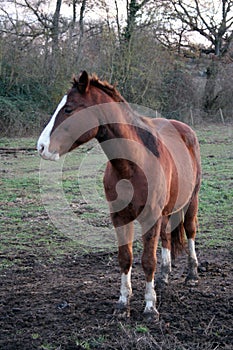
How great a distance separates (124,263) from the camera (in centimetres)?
423

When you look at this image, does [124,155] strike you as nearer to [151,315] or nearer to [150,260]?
[150,260]

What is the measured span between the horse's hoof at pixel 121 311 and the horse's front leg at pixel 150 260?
16 cm

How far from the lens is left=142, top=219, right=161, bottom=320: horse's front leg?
398 centimetres

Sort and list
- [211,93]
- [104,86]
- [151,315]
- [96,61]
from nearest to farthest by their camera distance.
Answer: [104,86]
[151,315]
[96,61]
[211,93]

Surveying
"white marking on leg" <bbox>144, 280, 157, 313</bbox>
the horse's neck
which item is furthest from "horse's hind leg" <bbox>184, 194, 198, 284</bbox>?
the horse's neck

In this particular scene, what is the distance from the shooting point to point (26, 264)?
546cm

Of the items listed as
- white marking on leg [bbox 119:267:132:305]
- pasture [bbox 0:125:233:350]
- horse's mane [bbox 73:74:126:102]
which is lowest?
pasture [bbox 0:125:233:350]

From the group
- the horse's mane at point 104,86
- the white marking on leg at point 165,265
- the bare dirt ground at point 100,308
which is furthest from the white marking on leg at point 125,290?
the horse's mane at point 104,86

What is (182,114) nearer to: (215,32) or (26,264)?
(215,32)

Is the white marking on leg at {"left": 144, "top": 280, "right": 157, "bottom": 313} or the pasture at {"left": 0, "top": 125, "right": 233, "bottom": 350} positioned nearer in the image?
the pasture at {"left": 0, "top": 125, "right": 233, "bottom": 350}

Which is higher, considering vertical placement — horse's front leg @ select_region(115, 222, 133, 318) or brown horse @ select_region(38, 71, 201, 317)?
brown horse @ select_region(38, 71, 201, 317)

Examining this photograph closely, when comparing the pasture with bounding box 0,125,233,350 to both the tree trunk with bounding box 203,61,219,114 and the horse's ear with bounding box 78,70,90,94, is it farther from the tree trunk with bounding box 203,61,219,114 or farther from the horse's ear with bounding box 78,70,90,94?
the tree trunk with bounding box 203,61,219,114

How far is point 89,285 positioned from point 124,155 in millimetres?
1667

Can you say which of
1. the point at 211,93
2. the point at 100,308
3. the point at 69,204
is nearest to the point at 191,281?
the point at 100,308
